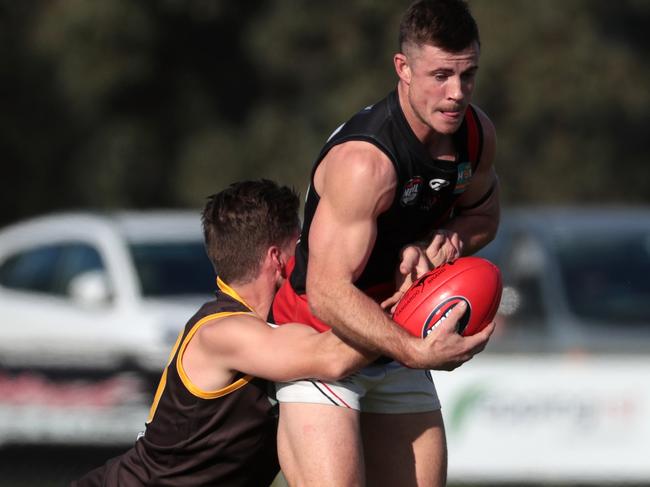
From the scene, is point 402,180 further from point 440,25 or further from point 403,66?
point 440,25

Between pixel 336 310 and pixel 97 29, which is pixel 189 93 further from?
pixel 336 310

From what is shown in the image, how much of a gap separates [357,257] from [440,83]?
62cm

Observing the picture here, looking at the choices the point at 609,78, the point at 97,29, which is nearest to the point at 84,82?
the point at 97,29

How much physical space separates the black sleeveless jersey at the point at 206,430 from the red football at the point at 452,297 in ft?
1.96

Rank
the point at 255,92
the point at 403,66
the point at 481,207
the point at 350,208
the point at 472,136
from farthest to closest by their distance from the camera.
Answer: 1. the point at 255,92
2. the point at 481,207
3. the point at 472,136
4. the point at 403,66
5. the point at 350,208

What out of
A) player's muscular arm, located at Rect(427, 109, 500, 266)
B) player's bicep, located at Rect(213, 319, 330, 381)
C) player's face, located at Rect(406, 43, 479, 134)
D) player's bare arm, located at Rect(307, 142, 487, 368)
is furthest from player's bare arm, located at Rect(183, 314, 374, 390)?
player's face, located at Rect(406, 43, 479, 134)

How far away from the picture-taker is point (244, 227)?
458 centimetres

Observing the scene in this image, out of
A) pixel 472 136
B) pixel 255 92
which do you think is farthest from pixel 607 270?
pixel 255 92

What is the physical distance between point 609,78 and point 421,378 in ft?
51.9

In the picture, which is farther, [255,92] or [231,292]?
[255,92]

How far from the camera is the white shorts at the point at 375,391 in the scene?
174 inches

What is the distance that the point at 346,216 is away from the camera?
4.19 m

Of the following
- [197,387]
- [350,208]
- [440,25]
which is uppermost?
[440,25]

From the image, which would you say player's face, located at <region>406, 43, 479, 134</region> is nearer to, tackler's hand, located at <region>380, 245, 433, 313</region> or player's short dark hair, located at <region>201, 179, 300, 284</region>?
tackler's hand, located at <region>380, 245, 433, 313</region>
